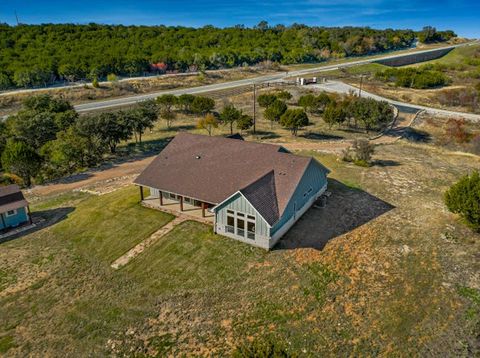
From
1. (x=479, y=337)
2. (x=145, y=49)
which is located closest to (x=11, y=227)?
(x=479, y=337)

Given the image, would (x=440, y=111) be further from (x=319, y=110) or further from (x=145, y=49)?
(x=145, y=49)

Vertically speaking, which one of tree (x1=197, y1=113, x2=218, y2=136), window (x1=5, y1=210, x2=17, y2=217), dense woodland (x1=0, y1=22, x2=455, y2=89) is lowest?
window (x1=5, y1=210, x2=17, y2=217)

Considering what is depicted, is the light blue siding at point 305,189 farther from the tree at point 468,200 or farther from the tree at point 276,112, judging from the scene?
the tree at point 276,112

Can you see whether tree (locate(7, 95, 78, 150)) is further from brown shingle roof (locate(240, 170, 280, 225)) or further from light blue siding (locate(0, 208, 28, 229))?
brown shingle roof (locate(240, 170, 280, 225))

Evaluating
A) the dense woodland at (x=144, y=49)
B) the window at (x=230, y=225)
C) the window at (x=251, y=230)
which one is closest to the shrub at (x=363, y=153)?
the window at (x=251, y=230)

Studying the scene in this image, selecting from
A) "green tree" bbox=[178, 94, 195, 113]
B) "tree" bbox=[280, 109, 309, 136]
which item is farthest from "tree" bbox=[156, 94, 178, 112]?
"tree" bbox=[280, 109, 309, 136]

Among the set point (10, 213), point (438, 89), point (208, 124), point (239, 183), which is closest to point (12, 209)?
point (10, 213)
